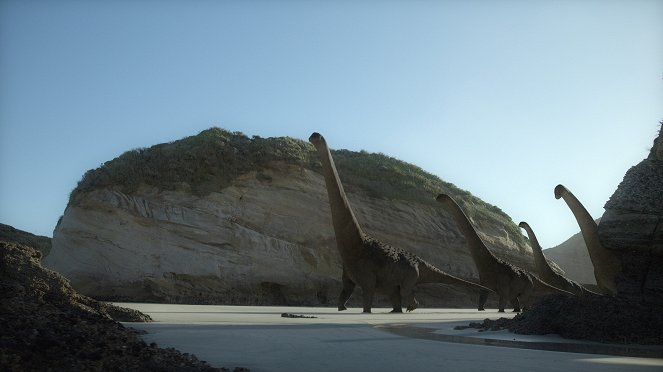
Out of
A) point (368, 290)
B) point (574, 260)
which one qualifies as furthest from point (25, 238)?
point (574, 260)

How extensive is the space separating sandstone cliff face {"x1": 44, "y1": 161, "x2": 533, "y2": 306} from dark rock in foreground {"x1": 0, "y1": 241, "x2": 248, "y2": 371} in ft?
48.1

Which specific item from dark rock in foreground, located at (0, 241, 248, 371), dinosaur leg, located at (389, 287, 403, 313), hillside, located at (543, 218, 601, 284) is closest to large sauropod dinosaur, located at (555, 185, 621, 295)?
dinosaur leg, located at (389, 287, 403, 313)

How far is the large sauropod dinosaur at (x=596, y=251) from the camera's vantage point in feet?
40.8

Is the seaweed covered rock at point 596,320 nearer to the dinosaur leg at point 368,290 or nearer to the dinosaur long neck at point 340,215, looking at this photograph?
the dinosaur leg at point 368,290

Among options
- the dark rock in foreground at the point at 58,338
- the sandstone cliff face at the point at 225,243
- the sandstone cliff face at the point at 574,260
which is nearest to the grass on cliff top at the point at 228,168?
the sandstone cliff face at the point at 225,243

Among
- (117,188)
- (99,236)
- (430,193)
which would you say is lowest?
(99,236)

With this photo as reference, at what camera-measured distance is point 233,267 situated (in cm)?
2270

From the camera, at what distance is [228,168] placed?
85.5 feet

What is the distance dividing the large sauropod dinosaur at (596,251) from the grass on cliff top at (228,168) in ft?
46.3

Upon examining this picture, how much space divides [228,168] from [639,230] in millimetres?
18163

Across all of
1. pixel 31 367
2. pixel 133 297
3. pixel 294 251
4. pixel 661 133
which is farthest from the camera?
pixel 294 251

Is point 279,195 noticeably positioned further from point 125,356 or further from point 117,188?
point 125,356

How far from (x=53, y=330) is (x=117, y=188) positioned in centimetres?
1995

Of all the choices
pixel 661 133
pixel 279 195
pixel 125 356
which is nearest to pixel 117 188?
pixel 279 195
